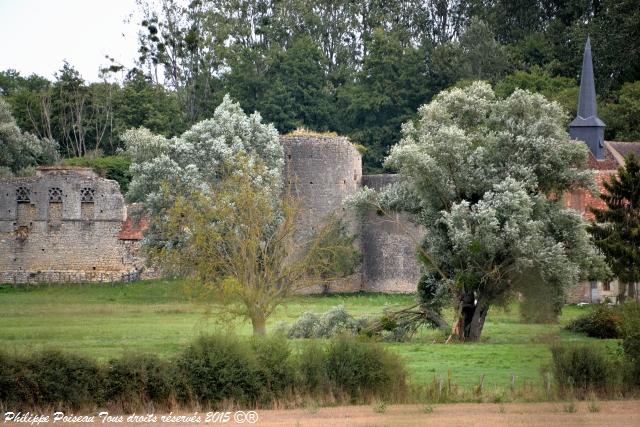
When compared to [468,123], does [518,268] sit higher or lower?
lower

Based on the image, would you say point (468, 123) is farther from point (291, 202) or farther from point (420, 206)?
point (291, 202)

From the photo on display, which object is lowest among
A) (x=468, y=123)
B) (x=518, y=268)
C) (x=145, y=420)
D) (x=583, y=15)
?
(x=145, y=420)

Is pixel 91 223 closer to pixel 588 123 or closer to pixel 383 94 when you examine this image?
pixel 588 123

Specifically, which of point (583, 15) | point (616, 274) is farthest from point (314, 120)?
point (616, 274)

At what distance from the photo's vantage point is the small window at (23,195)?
5625cm

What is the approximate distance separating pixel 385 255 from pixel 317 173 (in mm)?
4444

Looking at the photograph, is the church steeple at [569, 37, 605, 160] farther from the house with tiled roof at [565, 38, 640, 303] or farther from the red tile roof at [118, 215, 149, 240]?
the red tile roof at [118, 215, 149, 240]

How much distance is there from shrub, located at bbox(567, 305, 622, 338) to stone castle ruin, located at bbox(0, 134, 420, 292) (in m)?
15.9

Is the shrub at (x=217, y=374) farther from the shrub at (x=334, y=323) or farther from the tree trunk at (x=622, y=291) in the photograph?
the tree trunk at (x=622, y=291)

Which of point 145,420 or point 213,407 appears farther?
point 213,407

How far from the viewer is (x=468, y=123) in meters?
41.2

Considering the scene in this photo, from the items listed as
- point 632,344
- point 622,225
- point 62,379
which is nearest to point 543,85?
point 622,225

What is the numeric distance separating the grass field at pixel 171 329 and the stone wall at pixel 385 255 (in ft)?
5.98

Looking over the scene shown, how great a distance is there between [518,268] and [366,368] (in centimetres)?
1067
